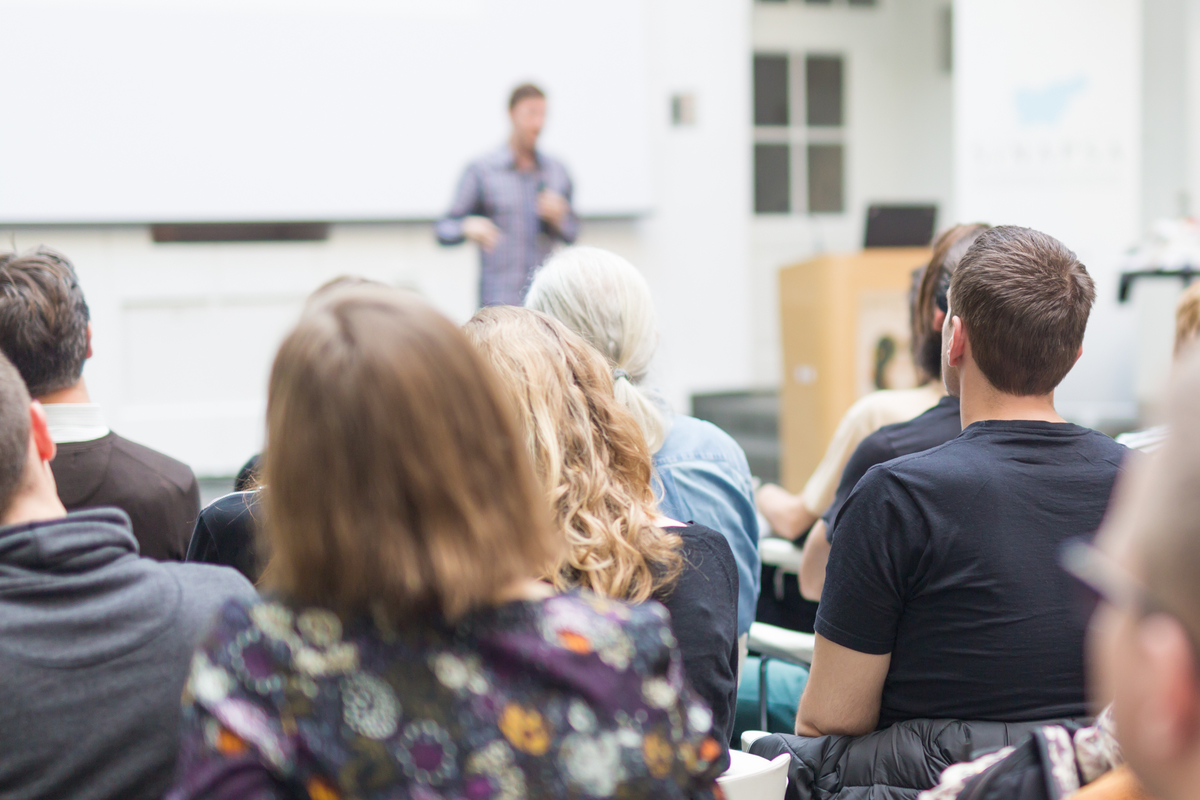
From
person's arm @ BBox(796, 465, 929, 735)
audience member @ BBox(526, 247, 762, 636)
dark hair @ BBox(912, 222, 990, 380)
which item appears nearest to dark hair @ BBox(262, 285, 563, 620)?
person's arm @ BBox(796, 465, 929, 735)

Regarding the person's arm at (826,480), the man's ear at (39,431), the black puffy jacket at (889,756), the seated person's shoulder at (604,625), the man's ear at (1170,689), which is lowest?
the black puffy jacket at (889,756)

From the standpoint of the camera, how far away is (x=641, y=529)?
45.3 inches

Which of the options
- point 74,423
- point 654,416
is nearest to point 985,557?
point 654,416

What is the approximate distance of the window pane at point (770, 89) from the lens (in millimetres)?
6270

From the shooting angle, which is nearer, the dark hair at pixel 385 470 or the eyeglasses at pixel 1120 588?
the eyeglasses at pixel 1120 588

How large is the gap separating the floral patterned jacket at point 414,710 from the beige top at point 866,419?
143 cm

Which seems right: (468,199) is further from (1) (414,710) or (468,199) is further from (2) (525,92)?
(1) (414,710)

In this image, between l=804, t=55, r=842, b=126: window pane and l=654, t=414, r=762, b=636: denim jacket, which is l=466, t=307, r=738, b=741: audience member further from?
l=804, t=55, r=842, b=126: window pane

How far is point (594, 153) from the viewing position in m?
5.67

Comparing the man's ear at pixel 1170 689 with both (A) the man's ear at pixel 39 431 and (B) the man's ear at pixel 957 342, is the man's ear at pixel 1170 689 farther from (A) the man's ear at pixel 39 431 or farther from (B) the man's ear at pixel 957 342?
(A) the man's ear at pixel 39 431

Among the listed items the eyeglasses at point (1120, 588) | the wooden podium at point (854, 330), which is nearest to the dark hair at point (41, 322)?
the eyeglasses at point (1120, 588)

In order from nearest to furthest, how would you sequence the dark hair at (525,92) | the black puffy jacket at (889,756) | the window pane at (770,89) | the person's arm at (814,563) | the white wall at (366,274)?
the black puffy jacket at (889,756), the person's arm at (814,563), the dark hair at (525,92), the white wall at (366,274), the window pane at (770,89)

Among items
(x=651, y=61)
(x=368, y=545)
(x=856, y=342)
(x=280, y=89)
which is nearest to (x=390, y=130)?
(x=280, y=89)

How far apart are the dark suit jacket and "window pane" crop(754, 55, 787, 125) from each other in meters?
5.15
